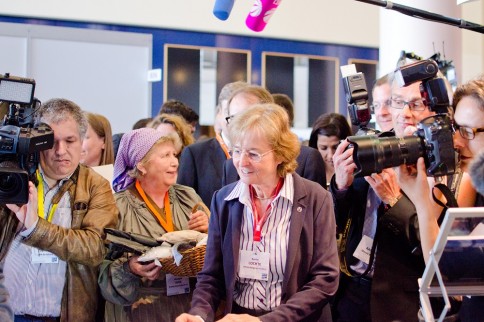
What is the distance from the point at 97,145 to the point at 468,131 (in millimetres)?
2445

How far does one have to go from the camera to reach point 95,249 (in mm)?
2498

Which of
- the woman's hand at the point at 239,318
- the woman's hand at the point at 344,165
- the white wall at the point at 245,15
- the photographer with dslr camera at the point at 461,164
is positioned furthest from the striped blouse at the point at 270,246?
the white wall at the point at 245,15

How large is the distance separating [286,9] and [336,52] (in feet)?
2.54

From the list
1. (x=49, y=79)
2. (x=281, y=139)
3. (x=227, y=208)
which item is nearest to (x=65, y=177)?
(x=227, y=208)

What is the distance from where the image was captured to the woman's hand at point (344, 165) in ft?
7.96

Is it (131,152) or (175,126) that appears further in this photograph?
(175,126)

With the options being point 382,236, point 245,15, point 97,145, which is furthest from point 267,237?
point 245,15

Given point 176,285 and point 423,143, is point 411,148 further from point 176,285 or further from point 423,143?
point 176,285

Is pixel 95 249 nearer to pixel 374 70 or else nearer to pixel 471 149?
pixel 471 149

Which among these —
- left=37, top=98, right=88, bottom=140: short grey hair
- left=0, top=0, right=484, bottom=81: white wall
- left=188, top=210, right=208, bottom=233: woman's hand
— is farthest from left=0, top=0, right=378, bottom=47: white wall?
left=188, top=210, right=208, bottom=233: woman's hand

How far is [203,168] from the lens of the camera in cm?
339

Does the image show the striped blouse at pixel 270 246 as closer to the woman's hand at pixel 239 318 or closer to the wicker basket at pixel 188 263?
the woman's hand at pixel 239 318

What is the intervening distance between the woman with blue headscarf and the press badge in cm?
47

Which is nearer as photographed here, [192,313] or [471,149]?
[471,149]
